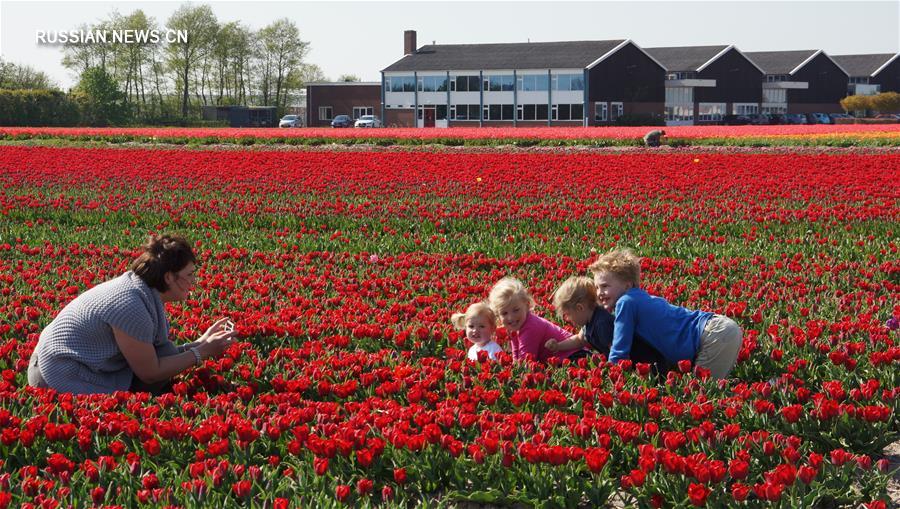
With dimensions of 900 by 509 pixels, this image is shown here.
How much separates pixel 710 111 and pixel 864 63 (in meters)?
26.5

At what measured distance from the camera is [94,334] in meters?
5.85

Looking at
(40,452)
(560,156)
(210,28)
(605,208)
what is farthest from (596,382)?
(210,28)

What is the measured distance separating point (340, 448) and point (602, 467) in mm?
1136

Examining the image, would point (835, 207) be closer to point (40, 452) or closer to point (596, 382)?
point (596, 382)

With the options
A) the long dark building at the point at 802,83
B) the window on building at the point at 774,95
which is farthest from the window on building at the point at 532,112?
the window on building at the point at 774,95

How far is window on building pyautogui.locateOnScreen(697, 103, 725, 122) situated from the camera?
3162 inches

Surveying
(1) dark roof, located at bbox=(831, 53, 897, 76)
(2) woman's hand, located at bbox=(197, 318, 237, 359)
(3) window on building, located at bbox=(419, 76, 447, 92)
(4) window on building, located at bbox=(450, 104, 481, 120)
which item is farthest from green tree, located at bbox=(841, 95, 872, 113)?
(2) woman's hand, located at bbox=(197, 318, 237, 359)

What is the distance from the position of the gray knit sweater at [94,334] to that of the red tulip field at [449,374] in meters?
0.28

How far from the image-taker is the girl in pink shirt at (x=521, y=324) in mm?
6723

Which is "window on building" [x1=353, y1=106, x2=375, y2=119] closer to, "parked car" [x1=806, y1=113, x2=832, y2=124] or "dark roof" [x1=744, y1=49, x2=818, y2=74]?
"dark roof" [x1=744, y1=49, x2=818, y2=74]

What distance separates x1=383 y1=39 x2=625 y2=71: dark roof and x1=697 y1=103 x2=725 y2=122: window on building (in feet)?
34.1

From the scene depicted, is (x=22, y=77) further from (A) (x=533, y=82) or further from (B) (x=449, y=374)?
(B) (x=449, y=374)

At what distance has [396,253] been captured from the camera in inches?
445

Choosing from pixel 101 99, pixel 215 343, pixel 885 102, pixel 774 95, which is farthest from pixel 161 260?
pixel 774 95
